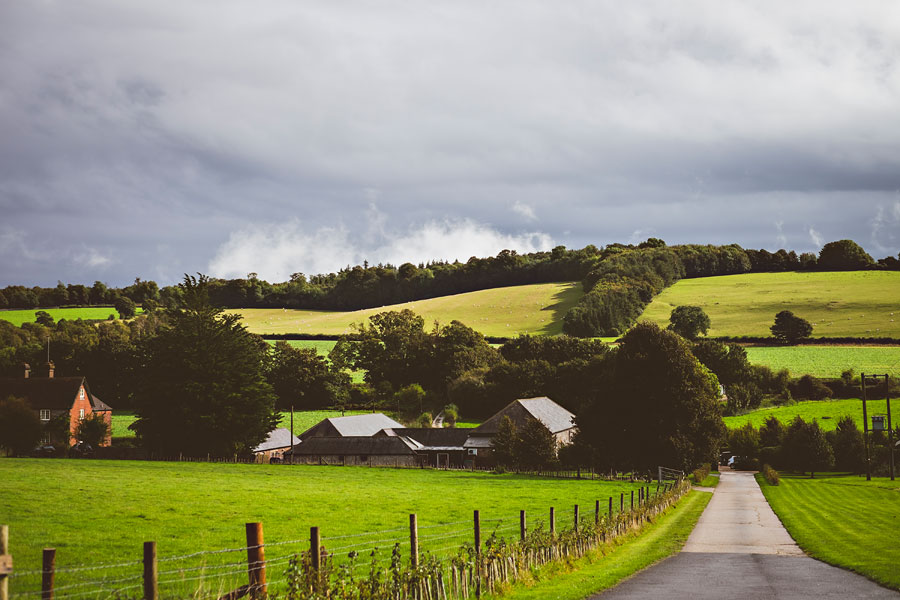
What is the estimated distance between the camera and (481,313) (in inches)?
6560

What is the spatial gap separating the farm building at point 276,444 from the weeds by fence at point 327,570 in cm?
5719

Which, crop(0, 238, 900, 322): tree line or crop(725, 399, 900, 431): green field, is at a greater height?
crop(0, 238, 900, 322): tree line

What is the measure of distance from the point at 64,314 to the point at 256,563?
16802 cm

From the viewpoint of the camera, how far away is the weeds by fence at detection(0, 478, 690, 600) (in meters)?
10.8

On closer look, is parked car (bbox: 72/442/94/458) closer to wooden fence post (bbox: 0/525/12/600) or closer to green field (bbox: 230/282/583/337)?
wooden fence post (bbox: 0/525/12/600)

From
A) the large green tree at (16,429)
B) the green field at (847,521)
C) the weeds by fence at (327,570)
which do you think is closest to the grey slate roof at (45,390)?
the large green tree at (16,429)

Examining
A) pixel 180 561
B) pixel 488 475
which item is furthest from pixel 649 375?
pixel 180 561

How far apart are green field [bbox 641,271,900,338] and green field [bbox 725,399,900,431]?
29136 millimetres

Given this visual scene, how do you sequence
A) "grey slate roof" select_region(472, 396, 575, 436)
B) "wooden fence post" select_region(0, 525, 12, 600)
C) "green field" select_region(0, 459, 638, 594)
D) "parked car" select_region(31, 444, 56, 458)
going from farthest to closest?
1. "grey slate roof" select_region(472, 396, 575, 436)
2. "parked car" select_region(31, 444, 56, 458)
3. "green field" select_region(0, 459, 638, 594)
4. "wooden fence post" select_region(0, 525, 12, 600)

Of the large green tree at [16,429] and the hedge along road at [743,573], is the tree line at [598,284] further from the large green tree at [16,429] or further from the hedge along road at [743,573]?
the hedge along road at [743,573]

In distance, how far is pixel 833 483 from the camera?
64.8 metres

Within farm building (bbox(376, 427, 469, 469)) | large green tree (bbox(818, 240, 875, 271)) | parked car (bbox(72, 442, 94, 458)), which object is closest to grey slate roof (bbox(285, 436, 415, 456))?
farm building (bbox(376, 427, 469, 469))

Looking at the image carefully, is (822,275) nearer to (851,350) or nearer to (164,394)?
(851,350)

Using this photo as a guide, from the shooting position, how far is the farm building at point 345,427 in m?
85.1
